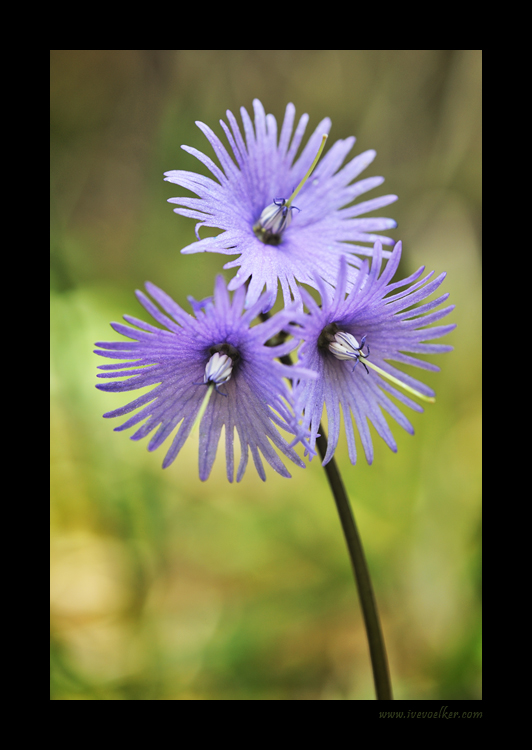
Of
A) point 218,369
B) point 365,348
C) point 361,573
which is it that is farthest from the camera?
point 361,573

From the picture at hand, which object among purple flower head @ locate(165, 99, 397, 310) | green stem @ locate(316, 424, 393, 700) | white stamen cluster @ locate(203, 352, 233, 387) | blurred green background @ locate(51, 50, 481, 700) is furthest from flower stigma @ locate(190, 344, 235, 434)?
blurred green background @ locate(51, 50, 481, 700)

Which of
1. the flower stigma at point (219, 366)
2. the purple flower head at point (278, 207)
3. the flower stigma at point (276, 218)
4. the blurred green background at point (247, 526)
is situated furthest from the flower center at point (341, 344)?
the blurred green background at point (247, 526)

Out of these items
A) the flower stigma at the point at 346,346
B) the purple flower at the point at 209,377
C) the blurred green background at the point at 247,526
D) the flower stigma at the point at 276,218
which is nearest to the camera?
the purple flower at the point at 209,377

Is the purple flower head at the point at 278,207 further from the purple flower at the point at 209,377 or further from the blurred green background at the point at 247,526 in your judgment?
the blurred green background at the point at 247,526

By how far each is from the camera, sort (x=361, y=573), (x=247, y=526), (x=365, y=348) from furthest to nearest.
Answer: (x=247, y=526), (x=361, y=573), (x=365, y=348)

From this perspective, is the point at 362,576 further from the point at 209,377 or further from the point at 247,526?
the point at 247,526

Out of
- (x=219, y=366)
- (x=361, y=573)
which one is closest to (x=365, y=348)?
(x=219, y=366)

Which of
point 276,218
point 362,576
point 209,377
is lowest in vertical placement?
point 362,576
